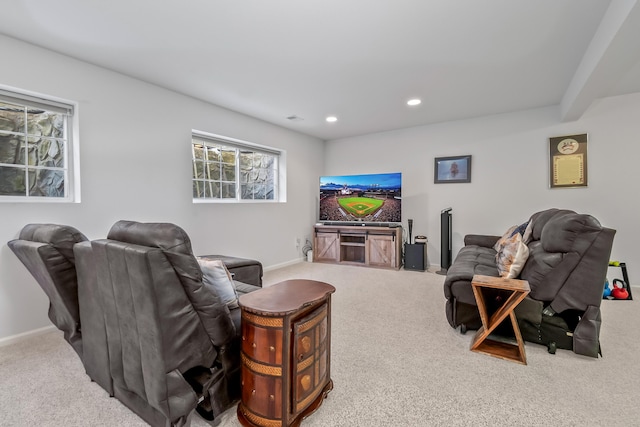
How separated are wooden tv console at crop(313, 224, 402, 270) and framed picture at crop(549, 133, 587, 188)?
223 centimetres

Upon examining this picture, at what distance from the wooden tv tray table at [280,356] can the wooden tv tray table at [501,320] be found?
1.30 metres

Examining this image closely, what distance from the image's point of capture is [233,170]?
432cm

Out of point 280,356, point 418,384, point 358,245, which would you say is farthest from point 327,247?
point 280,356

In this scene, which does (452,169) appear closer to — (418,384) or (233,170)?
(233,170)

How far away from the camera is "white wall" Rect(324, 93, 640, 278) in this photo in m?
3.62

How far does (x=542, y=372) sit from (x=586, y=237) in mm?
941

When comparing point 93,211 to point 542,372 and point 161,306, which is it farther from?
point 542,372

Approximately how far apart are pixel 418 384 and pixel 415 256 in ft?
10.1

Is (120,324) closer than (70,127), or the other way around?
(120,324)

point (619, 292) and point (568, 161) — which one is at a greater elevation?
point (568, 161)

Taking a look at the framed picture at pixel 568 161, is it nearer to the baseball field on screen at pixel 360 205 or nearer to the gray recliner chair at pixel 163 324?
the baseball field on screen at pixel 360 205

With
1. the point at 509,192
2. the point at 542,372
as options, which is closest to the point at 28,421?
the point at 542,372

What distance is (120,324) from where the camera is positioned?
1367 mm

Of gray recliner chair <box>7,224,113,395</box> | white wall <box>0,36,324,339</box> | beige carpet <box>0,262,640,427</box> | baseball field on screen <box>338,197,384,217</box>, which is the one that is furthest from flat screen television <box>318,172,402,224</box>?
gray recliner chair <box>7,224,113,395</box>
